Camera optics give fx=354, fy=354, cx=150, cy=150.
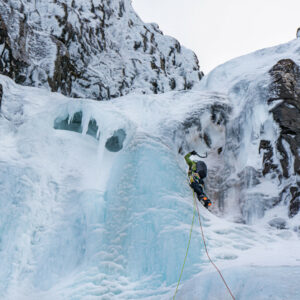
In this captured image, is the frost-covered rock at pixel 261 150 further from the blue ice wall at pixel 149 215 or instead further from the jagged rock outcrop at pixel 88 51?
the jagged rock outcrop at pixel 88 51

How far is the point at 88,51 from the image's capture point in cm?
1994

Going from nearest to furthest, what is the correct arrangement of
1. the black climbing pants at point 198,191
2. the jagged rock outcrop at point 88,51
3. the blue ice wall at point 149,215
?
the blue ice wall at point 149,215
the black climbing pants at point 198,191
the jagged rock outcrop at point 88,51

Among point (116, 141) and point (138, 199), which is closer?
point (138, 199)

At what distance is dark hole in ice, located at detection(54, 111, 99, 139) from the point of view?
9562 millimetres

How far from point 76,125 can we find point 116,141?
1370mm

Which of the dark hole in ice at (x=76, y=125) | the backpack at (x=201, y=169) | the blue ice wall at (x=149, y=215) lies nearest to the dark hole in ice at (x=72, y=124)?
the dark hole in ice at (x=76, y=125)

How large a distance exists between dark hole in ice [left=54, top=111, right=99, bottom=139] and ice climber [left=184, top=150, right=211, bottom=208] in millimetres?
2739

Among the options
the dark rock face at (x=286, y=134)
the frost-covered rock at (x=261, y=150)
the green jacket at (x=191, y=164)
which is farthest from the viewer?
the green jacket at (x=191, y=164)

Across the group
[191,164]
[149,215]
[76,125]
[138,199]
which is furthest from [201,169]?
[76,125]

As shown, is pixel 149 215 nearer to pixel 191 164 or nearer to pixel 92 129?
pixel 191 164

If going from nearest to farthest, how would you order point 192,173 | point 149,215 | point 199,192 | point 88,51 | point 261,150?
point 149,215, point 199,192, point 192,173, point 261,150, point 88,51

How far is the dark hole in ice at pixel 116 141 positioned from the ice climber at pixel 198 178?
180 centimetres

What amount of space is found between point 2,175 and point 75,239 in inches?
80.4

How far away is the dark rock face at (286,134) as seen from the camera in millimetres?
7684
